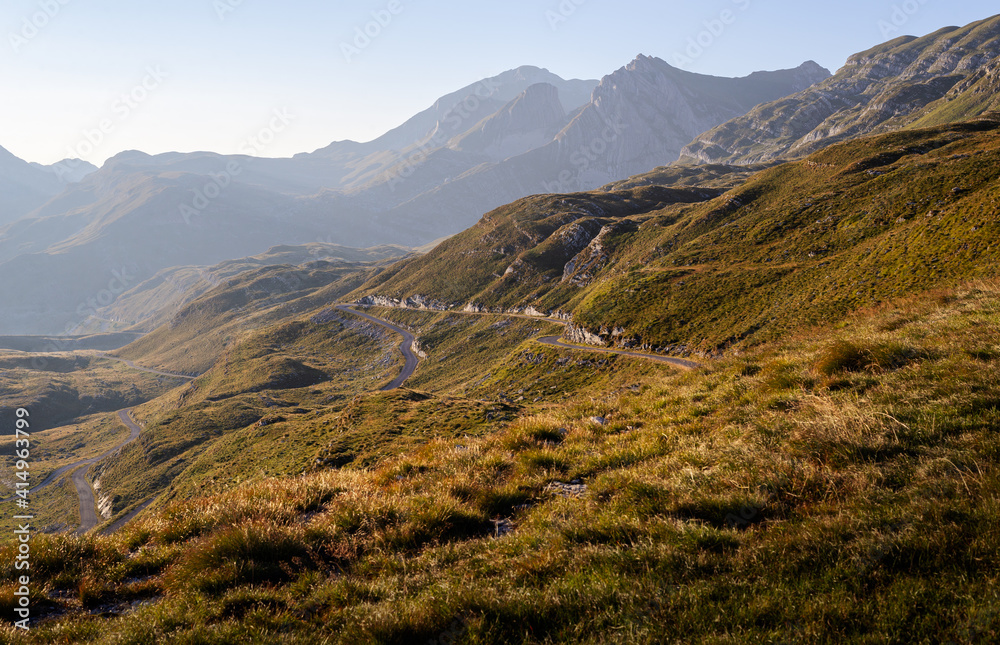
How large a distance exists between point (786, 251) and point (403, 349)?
107200 millimetres

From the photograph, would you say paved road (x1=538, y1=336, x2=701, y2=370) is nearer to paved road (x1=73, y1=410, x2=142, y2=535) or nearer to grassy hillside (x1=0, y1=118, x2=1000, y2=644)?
grassy hillside (x1=0, y1=118, x2=1000, y2=644)

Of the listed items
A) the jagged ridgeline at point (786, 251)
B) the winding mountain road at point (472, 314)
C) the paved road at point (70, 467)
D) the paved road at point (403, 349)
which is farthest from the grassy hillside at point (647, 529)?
the paved road at point (70, 467)

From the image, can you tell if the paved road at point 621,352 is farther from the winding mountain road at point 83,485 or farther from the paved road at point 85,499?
the winding mountain road at point 83,485

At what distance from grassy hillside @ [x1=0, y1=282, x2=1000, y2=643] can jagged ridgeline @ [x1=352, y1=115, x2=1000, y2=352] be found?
28740 millimetres

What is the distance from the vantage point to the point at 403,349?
13725 cm

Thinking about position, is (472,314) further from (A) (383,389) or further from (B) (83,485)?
(B) (83,485)

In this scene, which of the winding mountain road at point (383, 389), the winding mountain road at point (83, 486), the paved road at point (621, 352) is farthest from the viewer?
the winding mountain road at point (83, 486)

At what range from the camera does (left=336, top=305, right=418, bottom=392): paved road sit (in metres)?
112

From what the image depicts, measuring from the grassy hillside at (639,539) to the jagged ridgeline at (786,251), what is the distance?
94.3 feet

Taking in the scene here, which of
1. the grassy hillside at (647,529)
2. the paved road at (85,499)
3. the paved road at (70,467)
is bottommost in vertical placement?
the paved road at (85,499)

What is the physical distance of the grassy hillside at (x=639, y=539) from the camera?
12.9 feet

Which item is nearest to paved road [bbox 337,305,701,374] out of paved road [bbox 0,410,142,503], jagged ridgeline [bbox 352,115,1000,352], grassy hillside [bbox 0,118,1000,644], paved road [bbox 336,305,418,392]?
paved road [bbox 336,305,418,392]

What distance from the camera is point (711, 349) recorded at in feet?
176

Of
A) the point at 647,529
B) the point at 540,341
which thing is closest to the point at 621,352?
the point at 540,341
